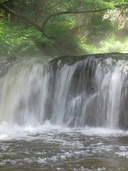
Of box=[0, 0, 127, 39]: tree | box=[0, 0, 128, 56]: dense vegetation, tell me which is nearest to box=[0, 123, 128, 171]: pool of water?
box=[0, 0, 128, 56]: dense vegetation

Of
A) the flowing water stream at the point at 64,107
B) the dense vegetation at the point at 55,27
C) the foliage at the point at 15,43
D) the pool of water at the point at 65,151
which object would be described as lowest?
the pool of water at the point at 65,151

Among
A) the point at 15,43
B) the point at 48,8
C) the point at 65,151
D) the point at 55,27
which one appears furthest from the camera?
the point at 55,27

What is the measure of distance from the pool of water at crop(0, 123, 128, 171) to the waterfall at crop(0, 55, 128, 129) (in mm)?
1346

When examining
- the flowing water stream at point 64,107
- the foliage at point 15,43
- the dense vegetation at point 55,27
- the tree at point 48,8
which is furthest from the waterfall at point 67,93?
the tree at point 48,8

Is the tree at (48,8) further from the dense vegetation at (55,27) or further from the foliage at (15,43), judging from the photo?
the foliage at (15,43)

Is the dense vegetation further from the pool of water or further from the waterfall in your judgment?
the pool of water

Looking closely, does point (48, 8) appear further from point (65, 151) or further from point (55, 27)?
point (65, 151)

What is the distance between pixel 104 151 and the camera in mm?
5141

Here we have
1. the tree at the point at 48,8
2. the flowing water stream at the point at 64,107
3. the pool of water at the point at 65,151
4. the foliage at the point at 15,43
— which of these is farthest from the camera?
the tree at the point at 48,8

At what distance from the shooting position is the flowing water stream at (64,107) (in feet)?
18.3

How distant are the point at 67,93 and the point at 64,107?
503mm

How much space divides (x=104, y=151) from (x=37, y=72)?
559cm

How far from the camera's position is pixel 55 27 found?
1619 cm

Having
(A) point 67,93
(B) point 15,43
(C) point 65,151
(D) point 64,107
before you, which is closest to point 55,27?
(B) point 15,43
